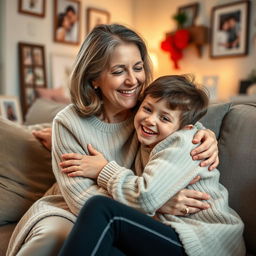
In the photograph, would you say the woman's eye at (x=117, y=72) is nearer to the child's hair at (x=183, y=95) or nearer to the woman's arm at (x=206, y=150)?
the child's hair at (x=183, y=95)

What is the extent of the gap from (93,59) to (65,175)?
462 millimetres

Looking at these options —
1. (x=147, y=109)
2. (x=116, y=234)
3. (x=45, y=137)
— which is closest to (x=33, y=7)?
(x=45, y=137)

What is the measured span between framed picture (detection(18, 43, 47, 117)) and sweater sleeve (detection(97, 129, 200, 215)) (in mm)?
3153

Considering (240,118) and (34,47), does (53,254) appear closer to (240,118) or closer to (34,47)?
(240,118)

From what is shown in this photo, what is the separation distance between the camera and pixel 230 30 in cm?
394

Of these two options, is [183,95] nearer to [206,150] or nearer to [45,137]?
[206,150]

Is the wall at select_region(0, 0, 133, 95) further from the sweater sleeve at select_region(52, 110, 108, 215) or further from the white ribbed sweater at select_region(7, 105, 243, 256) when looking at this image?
the sweater sleeve at select_region(52, 110, 108, 215)

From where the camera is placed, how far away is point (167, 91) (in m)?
1.16

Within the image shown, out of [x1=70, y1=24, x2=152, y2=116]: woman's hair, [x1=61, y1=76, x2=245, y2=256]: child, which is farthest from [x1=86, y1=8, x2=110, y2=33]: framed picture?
[x1=61, y1=76, x2=245, y2=256]: child

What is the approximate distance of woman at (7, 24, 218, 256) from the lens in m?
1.16

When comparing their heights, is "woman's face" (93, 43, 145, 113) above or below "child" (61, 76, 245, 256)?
above

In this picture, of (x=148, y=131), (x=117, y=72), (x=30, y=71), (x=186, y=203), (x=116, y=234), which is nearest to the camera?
(x=116, y=234)

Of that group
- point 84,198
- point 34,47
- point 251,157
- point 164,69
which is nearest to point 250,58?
point 164,69

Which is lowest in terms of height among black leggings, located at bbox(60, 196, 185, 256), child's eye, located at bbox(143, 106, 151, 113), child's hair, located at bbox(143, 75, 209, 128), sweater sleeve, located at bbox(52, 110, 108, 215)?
black leggings, located at bbox(60, 196, 185, 256)
